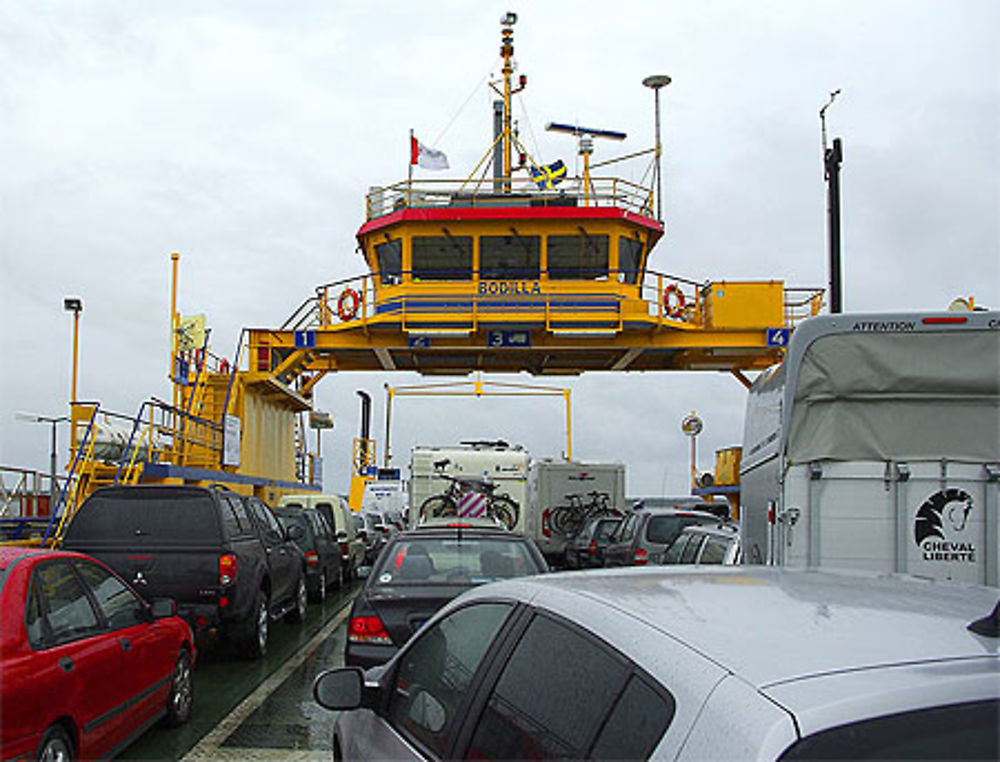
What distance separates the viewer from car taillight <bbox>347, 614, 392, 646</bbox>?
7.47 meters

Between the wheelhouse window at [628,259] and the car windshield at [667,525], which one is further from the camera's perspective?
the wheelhouse window at [628,259]

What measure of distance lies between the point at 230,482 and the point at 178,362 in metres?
3.04

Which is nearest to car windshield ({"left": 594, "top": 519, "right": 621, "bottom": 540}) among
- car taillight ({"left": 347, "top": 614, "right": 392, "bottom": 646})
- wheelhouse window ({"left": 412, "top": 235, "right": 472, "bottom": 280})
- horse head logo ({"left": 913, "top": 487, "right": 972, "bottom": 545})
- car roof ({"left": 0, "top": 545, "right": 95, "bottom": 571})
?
wheelhouse window ({"left": 412, "top": 235, "right": 472, "bottom": 280})

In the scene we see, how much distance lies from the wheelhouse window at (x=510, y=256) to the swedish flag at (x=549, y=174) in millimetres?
1825

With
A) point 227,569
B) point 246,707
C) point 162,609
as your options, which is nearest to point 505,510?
point 227,569

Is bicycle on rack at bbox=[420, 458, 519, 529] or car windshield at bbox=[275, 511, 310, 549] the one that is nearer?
car windshield at bbox=[275, 511, 310, 549]

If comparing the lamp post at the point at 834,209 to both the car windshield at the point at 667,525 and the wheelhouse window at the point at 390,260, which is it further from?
the wheelhouse window at the point at 390,260

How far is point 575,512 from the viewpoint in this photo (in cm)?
2380

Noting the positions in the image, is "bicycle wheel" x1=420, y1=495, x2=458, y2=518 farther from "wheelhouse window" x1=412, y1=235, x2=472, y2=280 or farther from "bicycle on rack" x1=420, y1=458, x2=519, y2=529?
"wheelhouse window" x1=412, y1=235, x2=472, y2=280

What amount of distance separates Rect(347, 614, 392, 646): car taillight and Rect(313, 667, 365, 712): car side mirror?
11.5 feet

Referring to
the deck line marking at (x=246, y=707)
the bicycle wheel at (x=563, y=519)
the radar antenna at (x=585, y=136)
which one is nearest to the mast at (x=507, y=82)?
the radar antenna at (x=585, y=136)

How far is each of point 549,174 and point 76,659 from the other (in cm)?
2339

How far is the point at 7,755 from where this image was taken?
4.55 m

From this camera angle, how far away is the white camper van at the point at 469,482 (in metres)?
21.6
